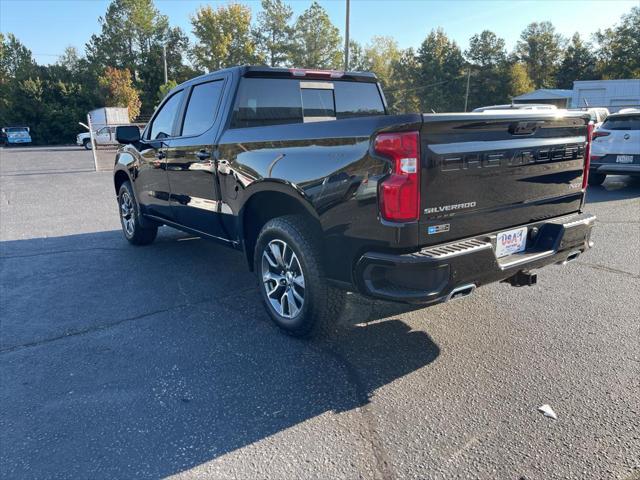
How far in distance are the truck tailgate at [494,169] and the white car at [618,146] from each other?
293 inches

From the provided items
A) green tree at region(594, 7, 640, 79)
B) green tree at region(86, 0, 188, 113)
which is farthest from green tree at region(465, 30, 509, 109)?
green tree at region(86, 0, 188, 113)

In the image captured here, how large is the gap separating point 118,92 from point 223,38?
51.2 feet

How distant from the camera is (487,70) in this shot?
6569 centimetres

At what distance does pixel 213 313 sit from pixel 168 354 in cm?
75

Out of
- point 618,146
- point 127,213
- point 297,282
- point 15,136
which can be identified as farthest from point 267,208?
point 15,136

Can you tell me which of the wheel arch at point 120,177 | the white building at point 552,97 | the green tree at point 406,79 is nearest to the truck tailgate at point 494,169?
the wheel arch at point 120,177

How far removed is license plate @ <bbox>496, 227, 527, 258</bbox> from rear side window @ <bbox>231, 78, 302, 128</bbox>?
2.22 metres

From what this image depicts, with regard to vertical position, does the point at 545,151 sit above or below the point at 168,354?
above

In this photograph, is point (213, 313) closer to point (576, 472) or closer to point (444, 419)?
point (444, 419)

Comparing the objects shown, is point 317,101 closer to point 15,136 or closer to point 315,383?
point 315,383

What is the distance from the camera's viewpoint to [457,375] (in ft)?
9.87

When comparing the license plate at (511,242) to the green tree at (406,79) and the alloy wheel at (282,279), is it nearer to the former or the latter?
the alloy wheel at (282,279)

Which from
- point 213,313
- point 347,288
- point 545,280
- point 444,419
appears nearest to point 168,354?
point 213,313

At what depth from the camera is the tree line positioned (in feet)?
183
